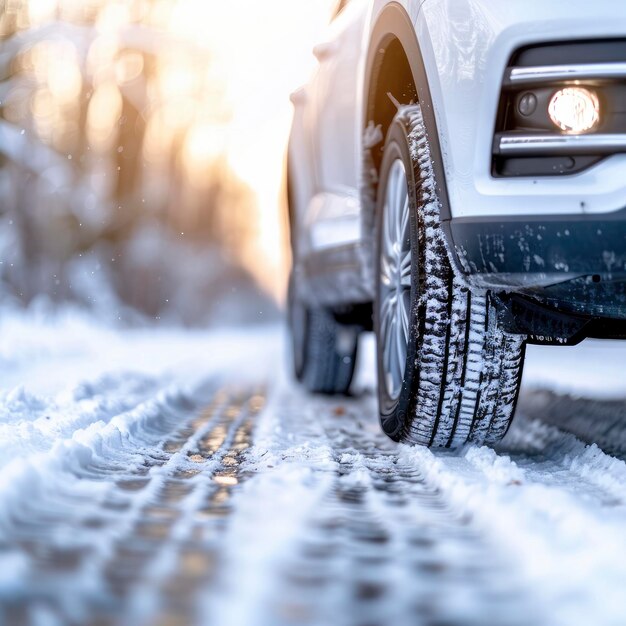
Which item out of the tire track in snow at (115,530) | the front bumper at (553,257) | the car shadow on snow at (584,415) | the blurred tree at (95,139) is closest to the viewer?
the tire track in snow at (115,530)

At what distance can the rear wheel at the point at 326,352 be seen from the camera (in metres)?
5.53

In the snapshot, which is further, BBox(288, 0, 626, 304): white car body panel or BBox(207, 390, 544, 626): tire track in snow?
BBox(288, 0, 626, 304): white car body panel

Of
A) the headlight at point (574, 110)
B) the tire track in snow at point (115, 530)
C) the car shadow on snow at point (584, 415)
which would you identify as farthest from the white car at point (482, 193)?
the tire track in snow at point (115, 530)

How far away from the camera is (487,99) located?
249 centimetres

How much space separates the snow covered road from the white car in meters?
0.30

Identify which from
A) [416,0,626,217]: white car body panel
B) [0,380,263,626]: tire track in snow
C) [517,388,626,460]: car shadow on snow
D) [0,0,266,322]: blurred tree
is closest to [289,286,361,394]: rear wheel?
[517,388,626,460]: car shadow on snow

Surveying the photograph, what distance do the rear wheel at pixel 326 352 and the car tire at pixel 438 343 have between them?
2353 millimetres

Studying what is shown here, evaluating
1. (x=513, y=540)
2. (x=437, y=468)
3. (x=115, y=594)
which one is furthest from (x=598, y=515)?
(x=115, y=594)

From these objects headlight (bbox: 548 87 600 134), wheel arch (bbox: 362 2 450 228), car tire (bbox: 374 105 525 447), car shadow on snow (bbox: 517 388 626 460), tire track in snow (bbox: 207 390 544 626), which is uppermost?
wheel arch (bbox: 362 2 450 228)

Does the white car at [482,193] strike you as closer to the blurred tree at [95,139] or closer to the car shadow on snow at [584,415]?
the car shadow on snow at [584,415]

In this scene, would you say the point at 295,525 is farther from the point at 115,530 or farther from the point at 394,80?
the point at 394,80

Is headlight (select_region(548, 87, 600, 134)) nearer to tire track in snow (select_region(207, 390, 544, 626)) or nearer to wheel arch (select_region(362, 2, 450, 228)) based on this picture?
wheel arch (select_region(362, 2, 450, 228))

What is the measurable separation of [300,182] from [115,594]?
13.0 feet

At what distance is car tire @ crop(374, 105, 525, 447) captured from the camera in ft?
9.11
